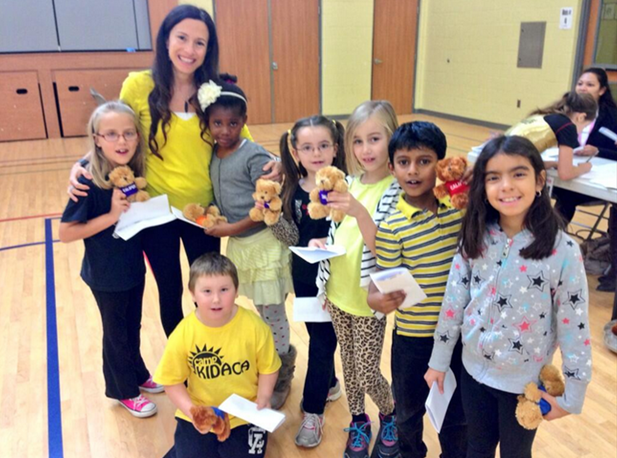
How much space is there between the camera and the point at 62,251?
14.0 ft

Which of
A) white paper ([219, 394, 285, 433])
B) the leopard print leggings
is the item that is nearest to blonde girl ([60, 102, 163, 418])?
white paper ([219, 394, 285, 433])

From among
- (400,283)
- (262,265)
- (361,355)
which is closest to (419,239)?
(400,283)

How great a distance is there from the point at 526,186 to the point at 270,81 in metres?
9.15

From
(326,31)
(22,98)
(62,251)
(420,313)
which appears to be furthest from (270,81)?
(420,313)

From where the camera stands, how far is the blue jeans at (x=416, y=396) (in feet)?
5.29

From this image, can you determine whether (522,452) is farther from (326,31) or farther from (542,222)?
(326,31)

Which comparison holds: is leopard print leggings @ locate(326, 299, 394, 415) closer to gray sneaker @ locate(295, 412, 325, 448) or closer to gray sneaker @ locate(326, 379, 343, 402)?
gray sneaker @ locate(295, 412, 325, 448)

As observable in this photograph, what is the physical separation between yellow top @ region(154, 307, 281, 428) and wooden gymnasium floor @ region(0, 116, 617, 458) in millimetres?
368

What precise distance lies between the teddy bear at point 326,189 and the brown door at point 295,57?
28.5ft

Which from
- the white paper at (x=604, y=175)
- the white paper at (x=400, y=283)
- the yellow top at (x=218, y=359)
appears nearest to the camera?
the white paper at (x=400, y=283)

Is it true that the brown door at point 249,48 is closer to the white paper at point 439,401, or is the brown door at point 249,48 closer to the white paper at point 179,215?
the white paper at point 179,215

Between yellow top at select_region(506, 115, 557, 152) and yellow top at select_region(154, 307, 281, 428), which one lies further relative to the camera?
yellow top at select_region(506, 115, 557, 152)

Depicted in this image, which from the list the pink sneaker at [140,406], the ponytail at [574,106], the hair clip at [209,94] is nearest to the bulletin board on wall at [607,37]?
the ponytail at [574,106]

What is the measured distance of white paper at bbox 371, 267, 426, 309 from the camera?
1.40 m
